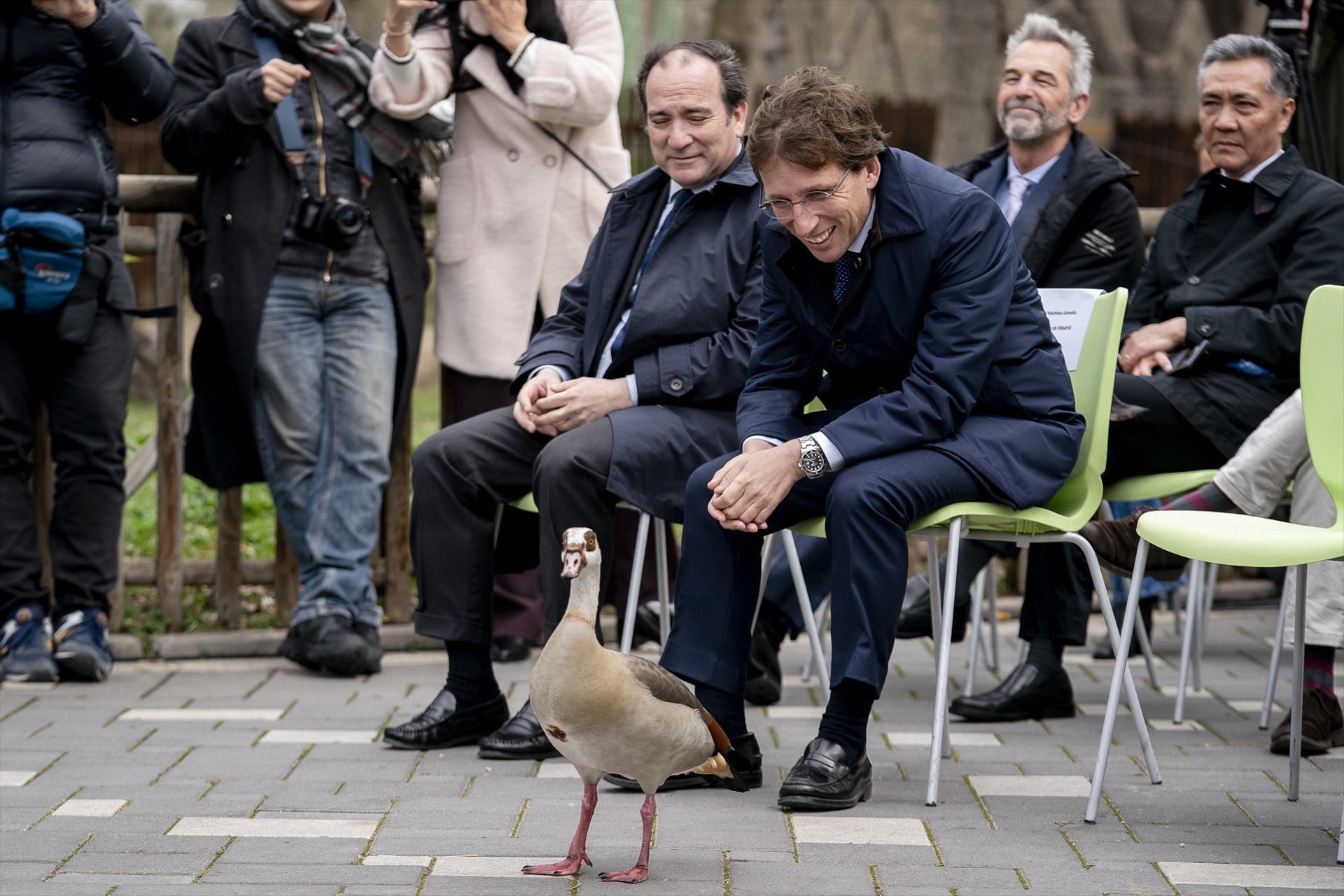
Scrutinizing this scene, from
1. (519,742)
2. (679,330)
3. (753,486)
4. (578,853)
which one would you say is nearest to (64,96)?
(679,330)

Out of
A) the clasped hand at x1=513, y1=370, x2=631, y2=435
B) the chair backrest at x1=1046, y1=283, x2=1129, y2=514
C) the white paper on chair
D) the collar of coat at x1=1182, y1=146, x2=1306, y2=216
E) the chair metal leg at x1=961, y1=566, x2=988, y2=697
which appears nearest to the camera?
the chair backrest at x1=1046, y1=283, x2=1129, y2=514

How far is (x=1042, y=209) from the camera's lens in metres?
4.92

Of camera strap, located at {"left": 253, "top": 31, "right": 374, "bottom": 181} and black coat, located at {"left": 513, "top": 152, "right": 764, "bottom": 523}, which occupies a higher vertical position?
camera strap, located at {"left": 253, "top": 31, "right": 374, "bottom": 181}

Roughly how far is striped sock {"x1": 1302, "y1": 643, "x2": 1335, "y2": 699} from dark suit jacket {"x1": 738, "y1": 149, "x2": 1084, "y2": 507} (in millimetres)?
953

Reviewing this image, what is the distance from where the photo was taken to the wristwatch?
3.59 meters

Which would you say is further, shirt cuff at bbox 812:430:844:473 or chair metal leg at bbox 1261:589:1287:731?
chair metal leg at bbox 1261:589:1287:731

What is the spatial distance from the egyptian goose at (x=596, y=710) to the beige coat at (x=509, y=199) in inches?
96.6

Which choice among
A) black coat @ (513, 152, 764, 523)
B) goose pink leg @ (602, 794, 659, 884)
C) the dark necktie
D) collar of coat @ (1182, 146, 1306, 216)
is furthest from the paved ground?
collar of coat @ (1182, 146, 1306, 216)

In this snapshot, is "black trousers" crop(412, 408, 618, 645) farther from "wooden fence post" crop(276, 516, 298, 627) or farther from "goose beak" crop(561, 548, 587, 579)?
"wooden fence post" crop(276, 516, 298, 627)

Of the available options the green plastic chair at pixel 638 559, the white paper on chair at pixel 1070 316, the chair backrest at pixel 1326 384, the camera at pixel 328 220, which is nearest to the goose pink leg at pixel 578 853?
the green plastic chair at pixel 638 559

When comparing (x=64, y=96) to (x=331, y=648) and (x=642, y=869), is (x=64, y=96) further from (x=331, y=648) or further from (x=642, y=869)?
(x=642, y=869)

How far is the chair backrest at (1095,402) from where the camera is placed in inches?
154

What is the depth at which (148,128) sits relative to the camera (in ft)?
43.2

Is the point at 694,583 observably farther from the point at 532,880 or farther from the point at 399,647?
the point at 399,647
